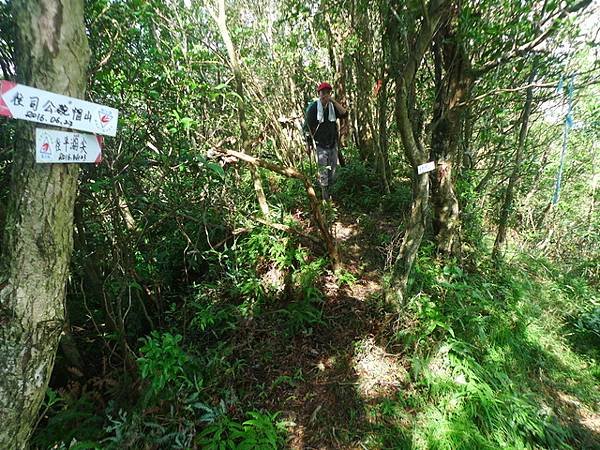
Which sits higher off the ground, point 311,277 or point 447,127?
point 447,127

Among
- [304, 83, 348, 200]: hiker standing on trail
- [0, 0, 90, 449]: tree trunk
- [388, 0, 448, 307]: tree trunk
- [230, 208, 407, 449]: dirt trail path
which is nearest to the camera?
[0, 0, 90, 449]: tree trunk

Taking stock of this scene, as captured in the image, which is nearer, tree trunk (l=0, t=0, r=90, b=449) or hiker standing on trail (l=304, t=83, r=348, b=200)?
tree trunk (l=0, t=0, r=90, b=449)

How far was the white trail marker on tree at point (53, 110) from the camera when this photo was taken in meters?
1.33

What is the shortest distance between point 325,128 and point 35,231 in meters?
4.14

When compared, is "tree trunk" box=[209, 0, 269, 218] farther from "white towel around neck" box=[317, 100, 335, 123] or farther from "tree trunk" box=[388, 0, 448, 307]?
"tree trunk" box=[388, 0, 448, 307]

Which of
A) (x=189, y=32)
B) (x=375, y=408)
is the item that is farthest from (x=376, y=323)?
(x=189, y=32)

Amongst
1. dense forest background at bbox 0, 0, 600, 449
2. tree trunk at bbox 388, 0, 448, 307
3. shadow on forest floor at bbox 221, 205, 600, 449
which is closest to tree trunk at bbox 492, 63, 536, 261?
dense forest background at bbox 0, 0, 600, 449

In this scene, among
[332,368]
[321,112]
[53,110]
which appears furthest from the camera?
[321,112]

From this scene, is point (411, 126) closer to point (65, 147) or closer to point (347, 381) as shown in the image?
point (347, 381)

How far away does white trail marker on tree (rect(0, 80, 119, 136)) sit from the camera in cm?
133

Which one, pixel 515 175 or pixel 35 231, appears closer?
pixel 35 231

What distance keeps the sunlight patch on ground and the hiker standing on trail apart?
2501 mm

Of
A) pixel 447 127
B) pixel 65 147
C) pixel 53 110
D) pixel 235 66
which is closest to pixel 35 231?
pixel 65 147

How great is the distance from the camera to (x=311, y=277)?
371 centimetres
